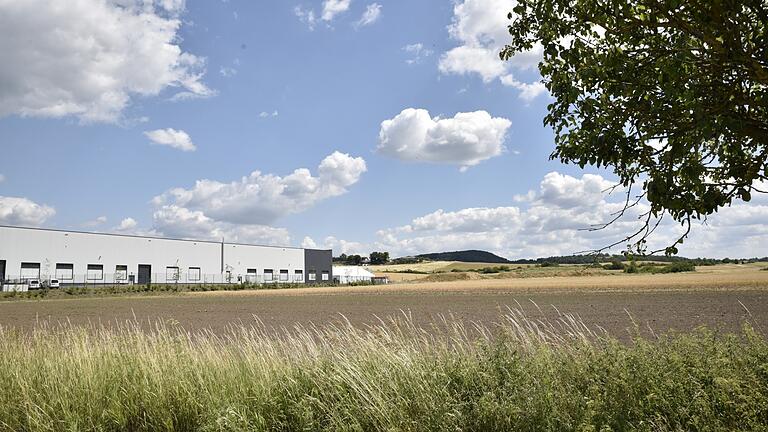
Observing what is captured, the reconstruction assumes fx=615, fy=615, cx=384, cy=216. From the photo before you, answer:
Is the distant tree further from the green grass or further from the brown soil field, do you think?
the brown soil field

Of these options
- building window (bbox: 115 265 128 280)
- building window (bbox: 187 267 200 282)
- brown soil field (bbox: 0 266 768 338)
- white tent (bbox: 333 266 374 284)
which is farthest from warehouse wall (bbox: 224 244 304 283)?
brown soil field (bbox: 0 266 768 338)

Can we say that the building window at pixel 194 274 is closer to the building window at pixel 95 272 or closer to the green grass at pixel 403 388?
the building window at pixel 95 272

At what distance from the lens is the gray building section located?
122875mm

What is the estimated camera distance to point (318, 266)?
12488 centimetres

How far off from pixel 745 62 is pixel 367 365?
5478mm

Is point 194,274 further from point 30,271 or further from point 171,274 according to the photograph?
point 30,271

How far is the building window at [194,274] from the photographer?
98625 millimetres

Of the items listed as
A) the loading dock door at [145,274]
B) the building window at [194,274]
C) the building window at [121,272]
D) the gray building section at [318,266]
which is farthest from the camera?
the gray building section at [318,266]

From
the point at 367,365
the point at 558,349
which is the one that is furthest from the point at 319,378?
the point at 558,349

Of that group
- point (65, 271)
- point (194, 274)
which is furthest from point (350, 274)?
point (65, 271)

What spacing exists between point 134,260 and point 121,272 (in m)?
3.01

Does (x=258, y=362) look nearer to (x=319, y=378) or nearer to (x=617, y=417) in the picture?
(x=319, y=378)

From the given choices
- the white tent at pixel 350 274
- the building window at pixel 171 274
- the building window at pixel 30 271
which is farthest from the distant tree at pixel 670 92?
the white tent at pixel 350 274

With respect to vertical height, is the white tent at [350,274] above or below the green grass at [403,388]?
above
